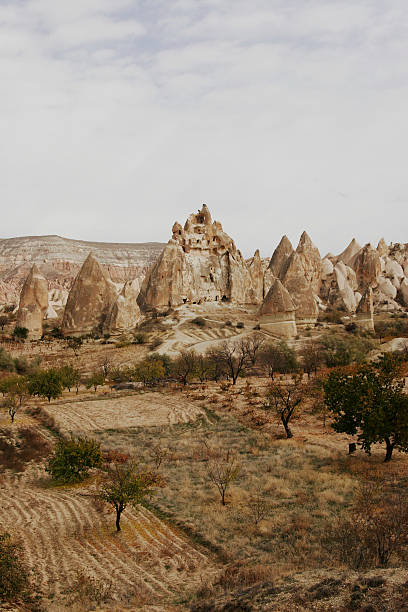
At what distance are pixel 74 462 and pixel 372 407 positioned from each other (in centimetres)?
753

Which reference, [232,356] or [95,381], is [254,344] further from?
[95,381]

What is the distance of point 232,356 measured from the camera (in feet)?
95.2

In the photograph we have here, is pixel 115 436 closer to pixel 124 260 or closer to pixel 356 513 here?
pixel 356 513

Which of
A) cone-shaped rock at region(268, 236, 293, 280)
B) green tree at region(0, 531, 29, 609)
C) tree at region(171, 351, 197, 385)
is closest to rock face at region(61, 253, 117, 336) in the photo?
→ tree at region(171, 351, 197, 385)

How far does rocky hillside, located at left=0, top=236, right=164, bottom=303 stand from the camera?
95.3 m

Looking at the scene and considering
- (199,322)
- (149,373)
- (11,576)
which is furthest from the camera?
(199,322)

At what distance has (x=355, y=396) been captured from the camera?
1234 cm

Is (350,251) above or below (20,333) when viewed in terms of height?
above

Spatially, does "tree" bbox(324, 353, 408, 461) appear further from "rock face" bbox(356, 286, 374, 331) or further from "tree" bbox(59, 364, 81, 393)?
"rock face" bbox(356, 286, 374, 331)

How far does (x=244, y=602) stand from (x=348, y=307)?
45105 mm

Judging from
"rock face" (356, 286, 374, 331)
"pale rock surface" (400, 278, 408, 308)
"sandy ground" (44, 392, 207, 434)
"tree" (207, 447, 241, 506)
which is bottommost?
"sandy ground" (44, 392, 207, 434)

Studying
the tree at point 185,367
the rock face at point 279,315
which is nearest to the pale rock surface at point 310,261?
the rock face at point 279,315

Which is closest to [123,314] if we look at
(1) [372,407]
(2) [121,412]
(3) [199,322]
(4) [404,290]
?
(3) [199,322]

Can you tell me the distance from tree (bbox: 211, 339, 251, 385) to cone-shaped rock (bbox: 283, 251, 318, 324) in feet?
36.7
